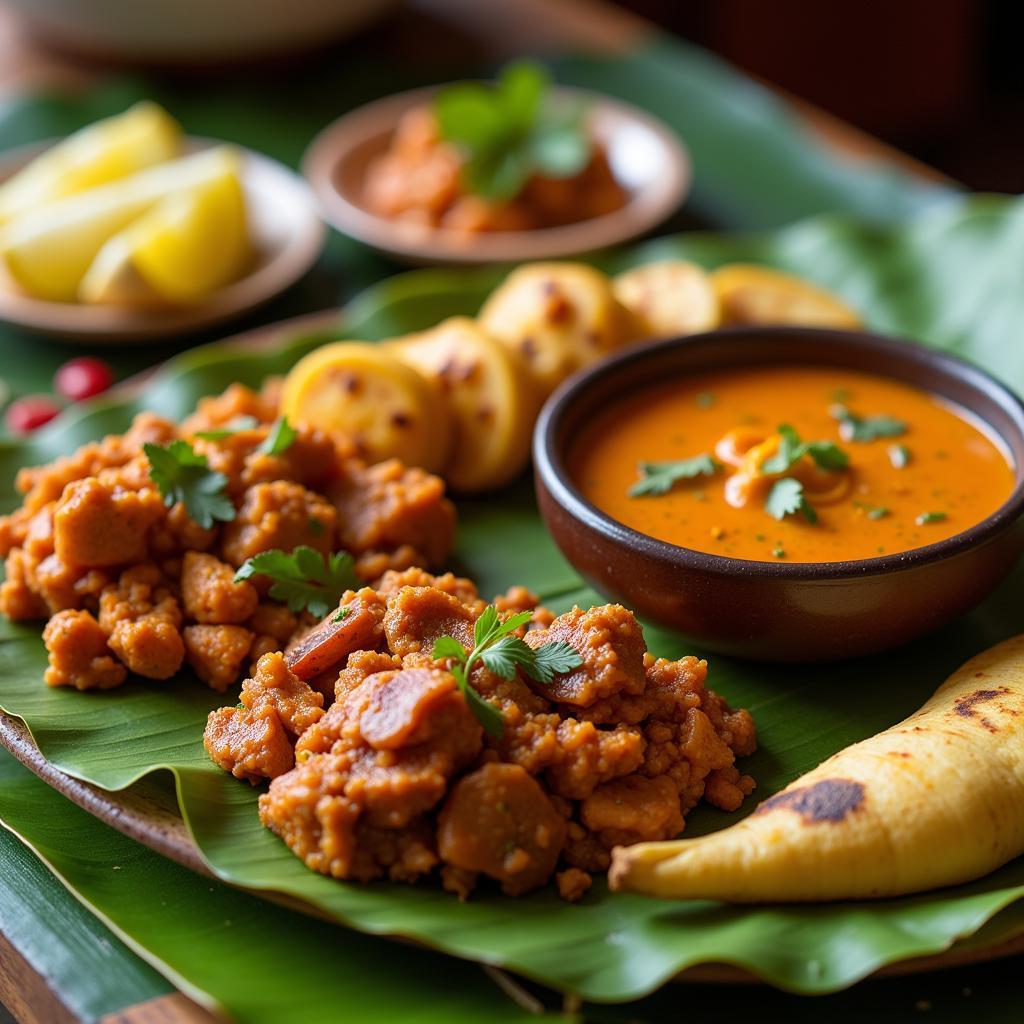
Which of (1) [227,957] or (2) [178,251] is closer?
(1) [227,957]

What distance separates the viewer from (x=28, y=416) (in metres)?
5.00

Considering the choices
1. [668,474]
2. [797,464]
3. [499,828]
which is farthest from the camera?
[668,474]

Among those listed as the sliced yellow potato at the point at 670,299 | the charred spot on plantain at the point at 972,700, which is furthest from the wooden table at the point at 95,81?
the sliced yellow potato at the point at 670,299

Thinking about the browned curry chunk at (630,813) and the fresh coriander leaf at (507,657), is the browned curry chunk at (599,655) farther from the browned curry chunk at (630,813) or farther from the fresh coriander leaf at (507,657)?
the browned curry chunk at (630,813)

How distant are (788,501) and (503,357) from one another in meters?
1.17

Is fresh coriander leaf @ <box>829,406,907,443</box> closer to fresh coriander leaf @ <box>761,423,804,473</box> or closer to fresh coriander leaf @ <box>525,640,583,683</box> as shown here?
fresh coriander leaf @ <box>761,423,804,473</box>

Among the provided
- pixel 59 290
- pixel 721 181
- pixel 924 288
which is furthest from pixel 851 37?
pixel 59 290

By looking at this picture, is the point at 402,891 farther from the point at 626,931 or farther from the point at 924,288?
the point at 924,288

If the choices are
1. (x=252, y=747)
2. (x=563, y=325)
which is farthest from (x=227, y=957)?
(x=563, y=325)

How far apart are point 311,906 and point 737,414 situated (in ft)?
6.25

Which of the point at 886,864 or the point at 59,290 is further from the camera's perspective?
the point at 59,290

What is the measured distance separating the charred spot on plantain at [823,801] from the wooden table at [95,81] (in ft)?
1.48

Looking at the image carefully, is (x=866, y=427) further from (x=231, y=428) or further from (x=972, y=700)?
(x=231, y=428)

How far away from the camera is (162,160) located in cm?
617
